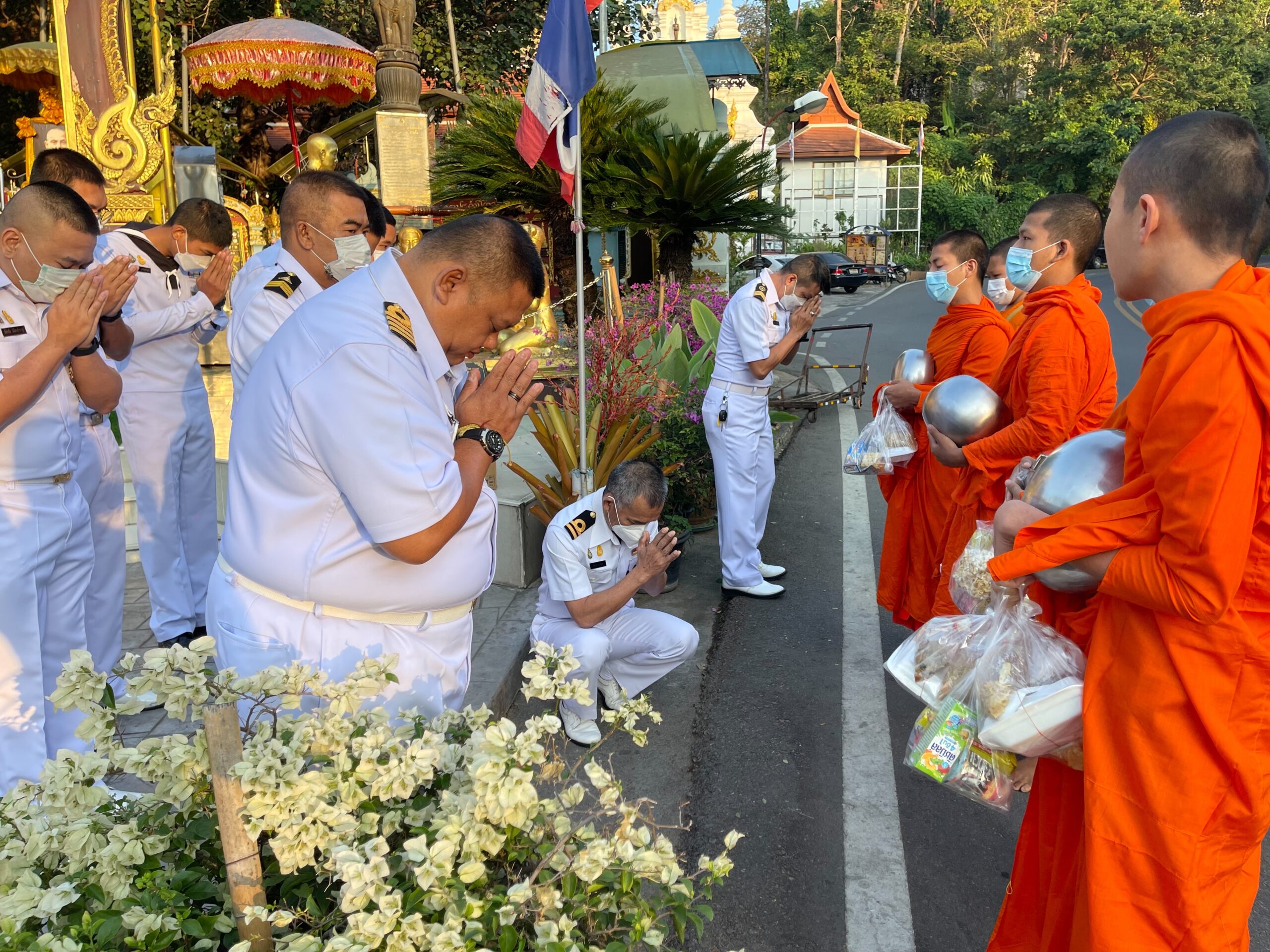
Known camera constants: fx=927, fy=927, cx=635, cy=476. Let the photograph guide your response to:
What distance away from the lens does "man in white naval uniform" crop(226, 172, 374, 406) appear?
11.3ft

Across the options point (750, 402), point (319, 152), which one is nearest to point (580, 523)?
point (750, 402)

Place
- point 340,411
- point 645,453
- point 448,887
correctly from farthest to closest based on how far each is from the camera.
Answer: point 645,453, point 340,411, point 448,887

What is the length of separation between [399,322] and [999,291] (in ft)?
12.3

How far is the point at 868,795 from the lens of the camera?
3467 mm

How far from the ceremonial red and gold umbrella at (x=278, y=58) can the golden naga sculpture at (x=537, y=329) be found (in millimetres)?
3013

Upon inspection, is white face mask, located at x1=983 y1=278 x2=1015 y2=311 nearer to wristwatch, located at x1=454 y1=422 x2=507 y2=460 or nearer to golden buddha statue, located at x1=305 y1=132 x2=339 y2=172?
wristwatch, located at x1=454 y1=422 x2=507 y2=460

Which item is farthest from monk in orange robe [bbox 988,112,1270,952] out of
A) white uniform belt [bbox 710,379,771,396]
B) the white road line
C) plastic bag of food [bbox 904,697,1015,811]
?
white uniform belt [bbox 710,379,771,396]

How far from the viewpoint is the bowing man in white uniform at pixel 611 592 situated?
12.1 ft

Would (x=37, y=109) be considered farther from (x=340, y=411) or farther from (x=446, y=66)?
(x=340, y=411)

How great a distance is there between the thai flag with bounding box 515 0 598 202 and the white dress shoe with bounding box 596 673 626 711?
2564 millimetres

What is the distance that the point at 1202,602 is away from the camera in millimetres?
1884

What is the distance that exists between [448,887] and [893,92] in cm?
→ 5426

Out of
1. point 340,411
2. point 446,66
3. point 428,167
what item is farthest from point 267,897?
point 446,66

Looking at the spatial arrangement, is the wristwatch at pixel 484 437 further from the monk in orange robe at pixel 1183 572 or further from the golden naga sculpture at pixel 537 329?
the golden naga sculpture at pixel 537 329
